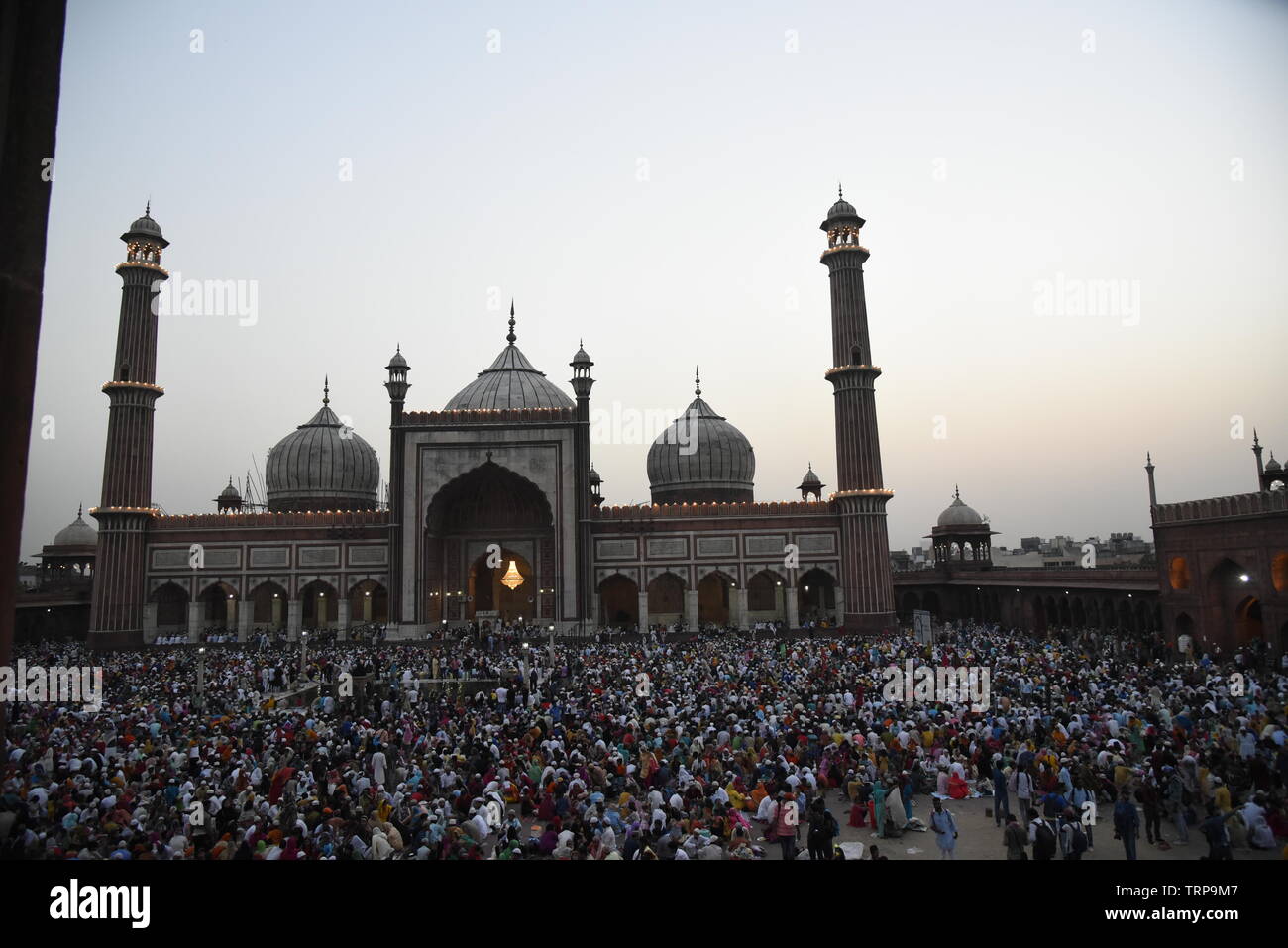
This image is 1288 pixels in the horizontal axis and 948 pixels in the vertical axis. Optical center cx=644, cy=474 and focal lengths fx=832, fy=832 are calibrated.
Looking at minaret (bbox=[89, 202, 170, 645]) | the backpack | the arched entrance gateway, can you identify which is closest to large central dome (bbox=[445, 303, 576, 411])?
the arched entrance gateway

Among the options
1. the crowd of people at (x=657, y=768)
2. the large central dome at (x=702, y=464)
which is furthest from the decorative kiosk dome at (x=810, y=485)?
the crowd of people at (x=657, y=768)

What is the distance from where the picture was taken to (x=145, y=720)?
55.1 ft

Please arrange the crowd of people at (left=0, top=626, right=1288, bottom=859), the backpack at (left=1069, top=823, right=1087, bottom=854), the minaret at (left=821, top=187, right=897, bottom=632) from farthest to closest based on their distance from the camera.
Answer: the minaret at (left=821, top=187, right=897, bottom=632) → the crowd of people at (left=0, top=626, right=1288, bottom=859) → the backpack at (left=1069, top=823, right=1087, bottom=854)

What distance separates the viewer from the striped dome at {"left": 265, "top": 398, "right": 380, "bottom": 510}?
48.6m

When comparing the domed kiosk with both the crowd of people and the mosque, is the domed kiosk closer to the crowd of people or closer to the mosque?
the mosque

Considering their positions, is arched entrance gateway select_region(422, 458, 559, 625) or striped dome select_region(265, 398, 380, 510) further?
striped dome select_region(265, 398, 380, 510)

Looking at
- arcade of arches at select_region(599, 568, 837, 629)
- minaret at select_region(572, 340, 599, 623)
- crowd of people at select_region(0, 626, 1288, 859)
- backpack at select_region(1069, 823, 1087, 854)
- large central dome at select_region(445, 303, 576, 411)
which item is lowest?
backpack at select_region(1069, 823, 1087, 854)

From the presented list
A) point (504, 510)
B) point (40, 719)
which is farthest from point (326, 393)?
point (40, 719)

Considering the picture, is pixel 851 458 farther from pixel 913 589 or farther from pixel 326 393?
pixel 326 393

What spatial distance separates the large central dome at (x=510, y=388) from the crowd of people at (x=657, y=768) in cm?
2657

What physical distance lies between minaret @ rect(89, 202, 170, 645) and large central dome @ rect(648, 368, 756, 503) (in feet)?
89.6

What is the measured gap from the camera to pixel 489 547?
4175cm

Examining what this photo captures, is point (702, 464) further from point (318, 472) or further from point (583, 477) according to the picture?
point (318, 472)
